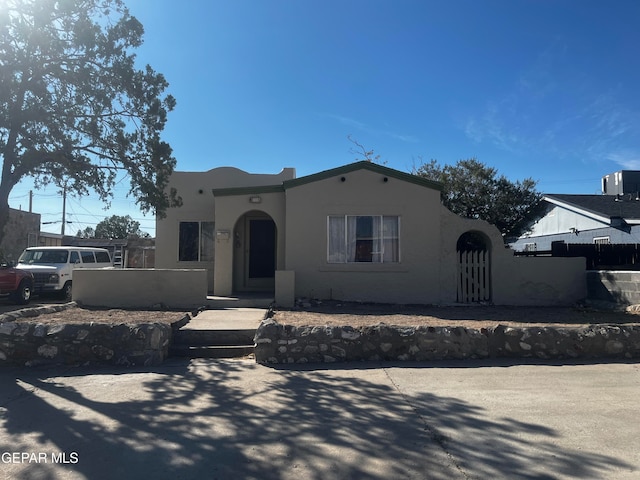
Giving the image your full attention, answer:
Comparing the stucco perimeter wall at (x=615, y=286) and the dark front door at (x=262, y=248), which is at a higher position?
the dark front door at (x=262, y=248)

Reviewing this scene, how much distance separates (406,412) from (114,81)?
9.92 metres

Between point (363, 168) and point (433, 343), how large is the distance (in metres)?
6.69

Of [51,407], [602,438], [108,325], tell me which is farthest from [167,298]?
[602,438]

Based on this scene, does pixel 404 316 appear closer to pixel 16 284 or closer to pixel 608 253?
pixel 608 253

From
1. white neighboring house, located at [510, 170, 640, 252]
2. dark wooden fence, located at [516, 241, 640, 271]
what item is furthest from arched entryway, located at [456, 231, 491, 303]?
white neighboring house, located at [510, 170, 640, 252]

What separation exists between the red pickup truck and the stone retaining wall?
1026 centimetres

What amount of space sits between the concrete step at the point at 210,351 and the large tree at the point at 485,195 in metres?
12.9

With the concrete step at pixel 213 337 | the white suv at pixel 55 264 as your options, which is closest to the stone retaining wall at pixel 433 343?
the concrete step at pixel 213 337

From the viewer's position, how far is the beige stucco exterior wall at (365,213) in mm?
12430

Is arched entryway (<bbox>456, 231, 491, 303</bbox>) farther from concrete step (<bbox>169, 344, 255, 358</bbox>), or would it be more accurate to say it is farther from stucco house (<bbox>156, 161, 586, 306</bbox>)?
concrete step (<bbox>169, 344, 255, 358</bbox>)

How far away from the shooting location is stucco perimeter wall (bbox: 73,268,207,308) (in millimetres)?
11234


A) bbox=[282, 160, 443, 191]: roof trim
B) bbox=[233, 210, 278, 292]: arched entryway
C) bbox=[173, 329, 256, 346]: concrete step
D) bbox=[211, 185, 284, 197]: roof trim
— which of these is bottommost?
bbox=[173, 329, 256, 346]: concrete step

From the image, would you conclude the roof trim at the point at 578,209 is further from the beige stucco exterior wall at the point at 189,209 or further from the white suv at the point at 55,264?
the white suv at the point at 55,264

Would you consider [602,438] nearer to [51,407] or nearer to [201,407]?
[201,407]
